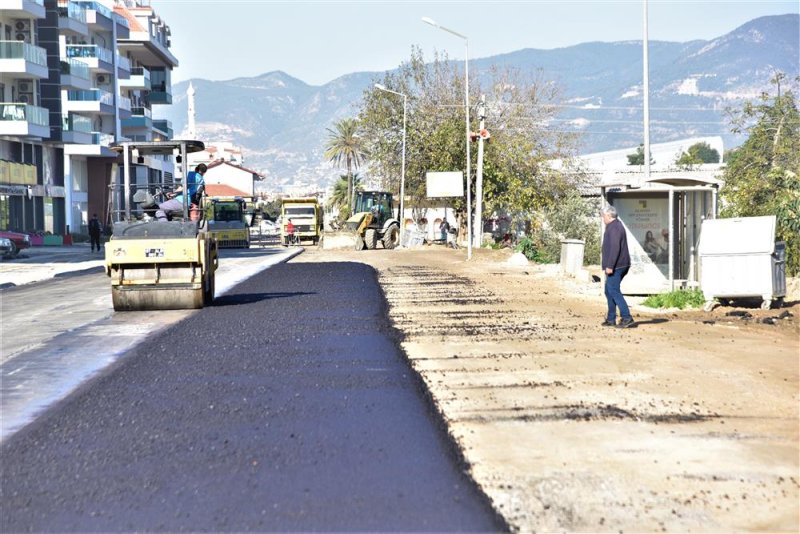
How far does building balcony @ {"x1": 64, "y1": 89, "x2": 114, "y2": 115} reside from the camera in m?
71.2

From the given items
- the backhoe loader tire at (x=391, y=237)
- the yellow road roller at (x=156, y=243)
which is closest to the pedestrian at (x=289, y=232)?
the backhoe loader tire at (x=391, y=237)

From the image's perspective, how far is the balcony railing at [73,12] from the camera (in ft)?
223

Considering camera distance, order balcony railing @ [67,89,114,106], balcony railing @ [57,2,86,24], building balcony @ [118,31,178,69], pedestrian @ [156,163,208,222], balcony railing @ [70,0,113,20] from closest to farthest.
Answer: pedestrian @ [156,163,208,222]
balcony railing @ [57,2,86,24]
balcony railing @ [67,89,114,106]
balcony railing @ [70,0,113,20]
building balcony @ [118,31,178,69]

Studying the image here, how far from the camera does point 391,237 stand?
58.3m

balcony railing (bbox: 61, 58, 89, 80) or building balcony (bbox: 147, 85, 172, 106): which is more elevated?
building balcony (bbox: 147, 85, 172, 106)

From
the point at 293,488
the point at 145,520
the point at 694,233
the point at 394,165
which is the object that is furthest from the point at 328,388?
the point at 394,165

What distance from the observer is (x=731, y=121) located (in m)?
46.8

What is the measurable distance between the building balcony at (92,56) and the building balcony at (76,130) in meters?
5.33

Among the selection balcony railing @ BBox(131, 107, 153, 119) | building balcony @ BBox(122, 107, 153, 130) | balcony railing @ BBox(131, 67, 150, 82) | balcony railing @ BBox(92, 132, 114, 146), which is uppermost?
balcony railing @ BBox(131, 67, 150, 82)

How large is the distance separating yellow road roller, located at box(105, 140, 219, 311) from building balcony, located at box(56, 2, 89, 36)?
49568mm

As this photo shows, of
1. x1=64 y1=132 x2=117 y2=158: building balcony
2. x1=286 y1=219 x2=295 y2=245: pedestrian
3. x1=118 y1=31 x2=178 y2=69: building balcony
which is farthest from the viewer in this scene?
x1=118 y1=31 x2=178 y2=69: building balcony

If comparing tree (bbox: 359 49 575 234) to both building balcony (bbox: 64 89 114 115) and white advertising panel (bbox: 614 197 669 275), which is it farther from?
white advertising panel (bbox: 614 197 669 275)

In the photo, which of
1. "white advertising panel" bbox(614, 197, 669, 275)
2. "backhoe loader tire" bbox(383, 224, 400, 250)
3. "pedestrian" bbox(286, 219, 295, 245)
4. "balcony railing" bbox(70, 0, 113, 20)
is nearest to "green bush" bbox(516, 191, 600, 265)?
"backhoe loader tire" bbox(383, 224, 400, 250)

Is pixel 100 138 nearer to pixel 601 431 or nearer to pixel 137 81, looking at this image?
pixel 137 81
